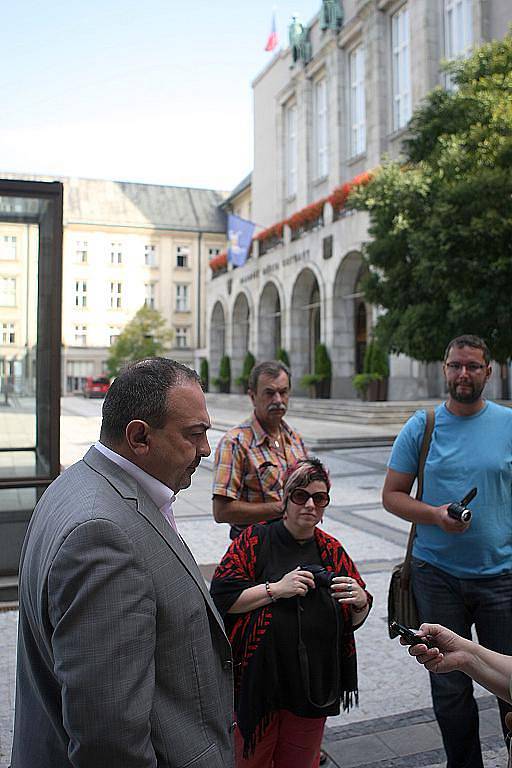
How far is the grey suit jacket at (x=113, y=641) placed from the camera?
57.0 inches

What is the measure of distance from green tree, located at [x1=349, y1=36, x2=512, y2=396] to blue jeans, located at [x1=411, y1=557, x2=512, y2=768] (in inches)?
375

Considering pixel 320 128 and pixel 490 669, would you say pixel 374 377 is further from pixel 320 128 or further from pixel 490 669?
pixel 490 669

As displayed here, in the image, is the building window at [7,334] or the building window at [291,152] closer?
the building window at [7,334]

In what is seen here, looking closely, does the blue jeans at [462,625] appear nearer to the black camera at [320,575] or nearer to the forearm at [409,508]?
the forearm at [409,508]

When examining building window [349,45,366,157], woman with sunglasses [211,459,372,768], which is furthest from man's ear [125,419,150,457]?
building window [349,45,366,157]

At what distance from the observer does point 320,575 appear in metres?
2.64

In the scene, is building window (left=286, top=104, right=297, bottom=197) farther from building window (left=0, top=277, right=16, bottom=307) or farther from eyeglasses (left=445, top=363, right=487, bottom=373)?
eyeglasses (left=445, top=363, right=487, bottom=373)

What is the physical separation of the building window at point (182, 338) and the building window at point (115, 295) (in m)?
6.17

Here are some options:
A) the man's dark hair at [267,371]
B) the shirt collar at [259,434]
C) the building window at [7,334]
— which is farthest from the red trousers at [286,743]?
the building window at [7,334]

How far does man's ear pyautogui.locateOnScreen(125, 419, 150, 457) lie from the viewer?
1.70m

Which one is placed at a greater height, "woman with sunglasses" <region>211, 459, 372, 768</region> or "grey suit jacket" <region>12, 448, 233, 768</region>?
"grey suit jacket" <region>12, 448, 233, 768</region>

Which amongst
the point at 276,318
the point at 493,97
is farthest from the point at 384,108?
the point at 493,97

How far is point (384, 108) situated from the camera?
29.8 metres

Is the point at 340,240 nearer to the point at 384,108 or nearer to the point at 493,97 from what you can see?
the point at 384,108
